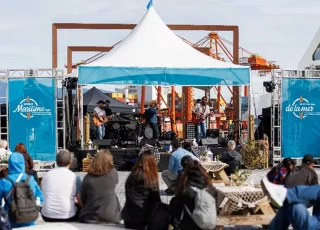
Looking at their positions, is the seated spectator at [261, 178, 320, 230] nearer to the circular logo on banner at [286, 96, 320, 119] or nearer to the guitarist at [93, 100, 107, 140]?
the circular logo on banner at [286, 96, 320, 119]

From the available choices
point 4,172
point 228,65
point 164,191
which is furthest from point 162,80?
point 4,172

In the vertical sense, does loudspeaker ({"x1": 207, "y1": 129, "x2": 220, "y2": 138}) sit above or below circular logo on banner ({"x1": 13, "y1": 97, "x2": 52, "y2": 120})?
below

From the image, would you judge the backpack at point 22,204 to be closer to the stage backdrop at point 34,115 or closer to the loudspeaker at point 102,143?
the stage backdrop at point 34,115

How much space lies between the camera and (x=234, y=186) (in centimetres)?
890

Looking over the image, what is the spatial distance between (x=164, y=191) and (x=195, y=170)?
6125 mm

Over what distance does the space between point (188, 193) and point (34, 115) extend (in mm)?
10658

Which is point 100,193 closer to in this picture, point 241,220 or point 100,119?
point 241,220

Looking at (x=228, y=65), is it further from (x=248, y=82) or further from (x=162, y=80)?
(x=162, y=80)

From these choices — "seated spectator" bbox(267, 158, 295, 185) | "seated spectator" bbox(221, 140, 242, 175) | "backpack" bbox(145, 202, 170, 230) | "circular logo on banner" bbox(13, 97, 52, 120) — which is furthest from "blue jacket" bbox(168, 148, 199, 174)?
"circular logo on banner" bbox(13, 97, 52, 120)

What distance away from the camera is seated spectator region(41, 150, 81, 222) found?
6977 mm

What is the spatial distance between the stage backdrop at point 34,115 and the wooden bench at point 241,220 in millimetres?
9212

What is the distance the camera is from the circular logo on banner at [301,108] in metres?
16.9

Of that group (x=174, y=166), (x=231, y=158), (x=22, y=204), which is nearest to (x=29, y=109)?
(x=231, y=158)

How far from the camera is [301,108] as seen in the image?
55.7 ft
